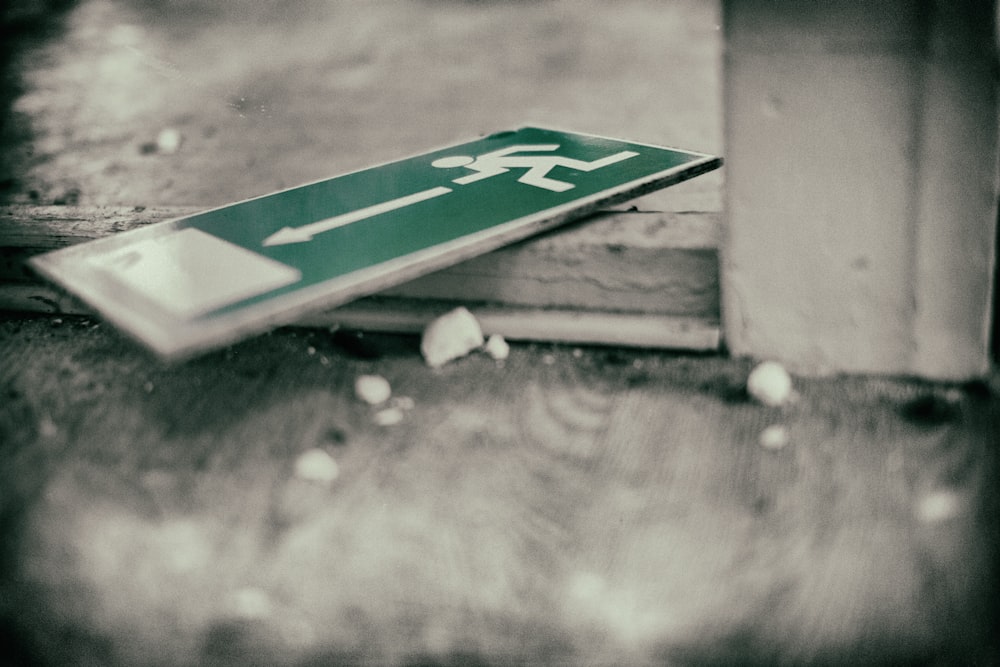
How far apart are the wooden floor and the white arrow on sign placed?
0.32 meters

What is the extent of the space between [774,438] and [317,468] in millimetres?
792

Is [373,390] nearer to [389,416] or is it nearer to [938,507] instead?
[389,416]

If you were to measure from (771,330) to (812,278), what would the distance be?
13 cm

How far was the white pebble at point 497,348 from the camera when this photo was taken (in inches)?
78.5

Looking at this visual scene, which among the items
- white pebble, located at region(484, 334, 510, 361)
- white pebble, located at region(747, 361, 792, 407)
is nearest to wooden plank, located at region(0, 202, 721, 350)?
white pebble, located at region(484, 334, 510, 361)

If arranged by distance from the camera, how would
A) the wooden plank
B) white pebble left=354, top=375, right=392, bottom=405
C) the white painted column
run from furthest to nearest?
1. the wooden plank
2. white pebble left=354, top=375, right=392, bottom=405
3. the white painted column

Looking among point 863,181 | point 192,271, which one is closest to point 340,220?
point 192,271

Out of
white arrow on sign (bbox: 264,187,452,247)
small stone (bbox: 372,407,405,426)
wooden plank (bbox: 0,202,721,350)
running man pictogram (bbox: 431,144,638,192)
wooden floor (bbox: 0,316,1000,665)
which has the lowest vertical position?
wooden floor (bbox: 0,316,1000,665)

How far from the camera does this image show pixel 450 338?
200cm

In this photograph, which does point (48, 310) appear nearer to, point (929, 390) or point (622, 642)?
point (622, 642)

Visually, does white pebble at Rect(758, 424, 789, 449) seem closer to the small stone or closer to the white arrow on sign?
the small stone

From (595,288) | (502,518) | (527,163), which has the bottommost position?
(502,518)

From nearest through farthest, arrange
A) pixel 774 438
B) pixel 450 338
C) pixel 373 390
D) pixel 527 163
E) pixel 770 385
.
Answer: pixel 774 438 < pixel 770 385 < pixel 373 390 < pixel 450 338 < pixel 527 163

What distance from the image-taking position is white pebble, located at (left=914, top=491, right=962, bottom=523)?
145cm
